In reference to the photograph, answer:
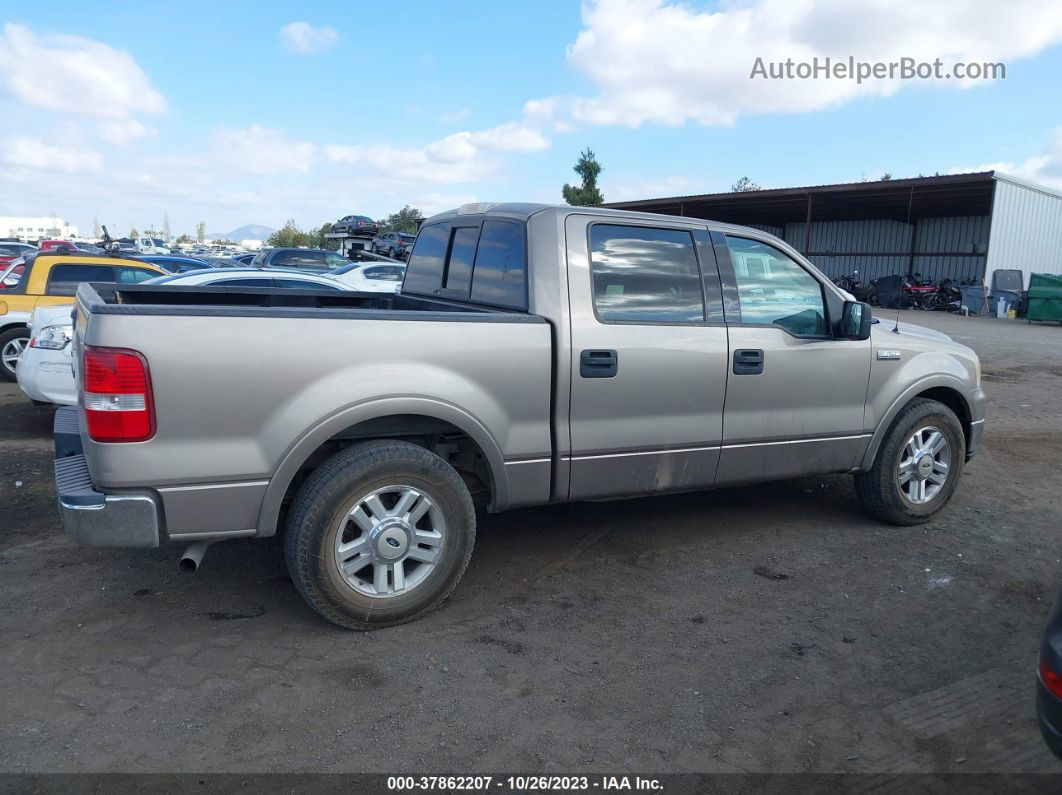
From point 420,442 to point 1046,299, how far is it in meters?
25.2

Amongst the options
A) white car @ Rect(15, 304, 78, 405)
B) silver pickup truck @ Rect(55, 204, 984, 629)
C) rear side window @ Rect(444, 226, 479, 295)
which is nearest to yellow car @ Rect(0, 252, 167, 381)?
white car @ Rect(15, 304, 78, 405)

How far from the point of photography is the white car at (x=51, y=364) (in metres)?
7.42

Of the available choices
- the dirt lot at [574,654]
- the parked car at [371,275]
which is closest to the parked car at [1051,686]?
the dirt lot at [574,654]

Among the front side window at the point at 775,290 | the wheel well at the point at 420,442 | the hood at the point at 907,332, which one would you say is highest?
the front side window at the point at 775,290

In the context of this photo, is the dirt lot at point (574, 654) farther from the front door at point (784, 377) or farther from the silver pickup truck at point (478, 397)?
the front door at point (784, 377)

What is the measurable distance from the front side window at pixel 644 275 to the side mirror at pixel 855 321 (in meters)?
0.99

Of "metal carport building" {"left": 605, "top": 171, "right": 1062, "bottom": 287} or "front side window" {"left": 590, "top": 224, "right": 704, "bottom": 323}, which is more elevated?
"metal carport building" {"left": 605, "top": 171, "right": 1062, "bottom": 287}

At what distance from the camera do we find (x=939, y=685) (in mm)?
3531

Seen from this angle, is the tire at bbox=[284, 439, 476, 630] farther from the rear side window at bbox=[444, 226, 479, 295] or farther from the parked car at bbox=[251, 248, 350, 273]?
the parked car at bbox=[251, 248, 350, 273]

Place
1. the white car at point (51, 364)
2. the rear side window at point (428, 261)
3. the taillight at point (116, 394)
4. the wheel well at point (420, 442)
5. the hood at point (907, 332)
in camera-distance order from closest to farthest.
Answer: the taillight at point (116, 394)
the wheel well at point (420, 442)
the rear side window at point (428, 261)
the hood at point (907, 332)
the white car at point (51, 364)

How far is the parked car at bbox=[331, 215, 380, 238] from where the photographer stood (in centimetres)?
3572

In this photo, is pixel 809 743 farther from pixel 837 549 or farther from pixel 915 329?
pixel 915 329

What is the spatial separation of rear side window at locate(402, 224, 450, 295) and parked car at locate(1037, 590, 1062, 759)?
372 cm

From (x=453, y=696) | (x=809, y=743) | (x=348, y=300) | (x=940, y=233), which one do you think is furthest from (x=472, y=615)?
(x=940, y=233)
